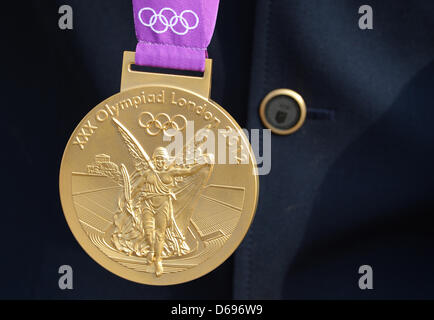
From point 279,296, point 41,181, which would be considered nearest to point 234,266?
point 279,296

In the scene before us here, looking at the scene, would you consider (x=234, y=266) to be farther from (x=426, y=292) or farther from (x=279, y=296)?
(x=426, y=292)

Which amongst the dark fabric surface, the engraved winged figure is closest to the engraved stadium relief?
the engraved winged figure

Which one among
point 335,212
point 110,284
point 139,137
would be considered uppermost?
point 139,137

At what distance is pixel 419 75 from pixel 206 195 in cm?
34

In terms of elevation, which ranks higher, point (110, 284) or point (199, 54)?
point (199, 54)

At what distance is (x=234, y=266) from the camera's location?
0.63 metres

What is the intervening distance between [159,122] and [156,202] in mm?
96

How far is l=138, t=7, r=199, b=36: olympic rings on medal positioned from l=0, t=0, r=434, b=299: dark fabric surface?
10cm

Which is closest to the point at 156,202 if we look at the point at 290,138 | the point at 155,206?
the point at 155,206

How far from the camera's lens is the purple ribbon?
559 millimetres

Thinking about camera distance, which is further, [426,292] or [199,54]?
[426,292]

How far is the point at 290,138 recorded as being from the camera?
24.2 inches

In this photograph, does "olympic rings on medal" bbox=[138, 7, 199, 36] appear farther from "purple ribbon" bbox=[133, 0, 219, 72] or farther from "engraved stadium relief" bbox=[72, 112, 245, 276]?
"engraved stadium relief" bbox=[72, 112, 245, 276]

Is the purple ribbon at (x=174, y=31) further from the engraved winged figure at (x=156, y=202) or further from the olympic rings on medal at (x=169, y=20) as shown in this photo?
the engraved winged figure at (x=156, y=202)
